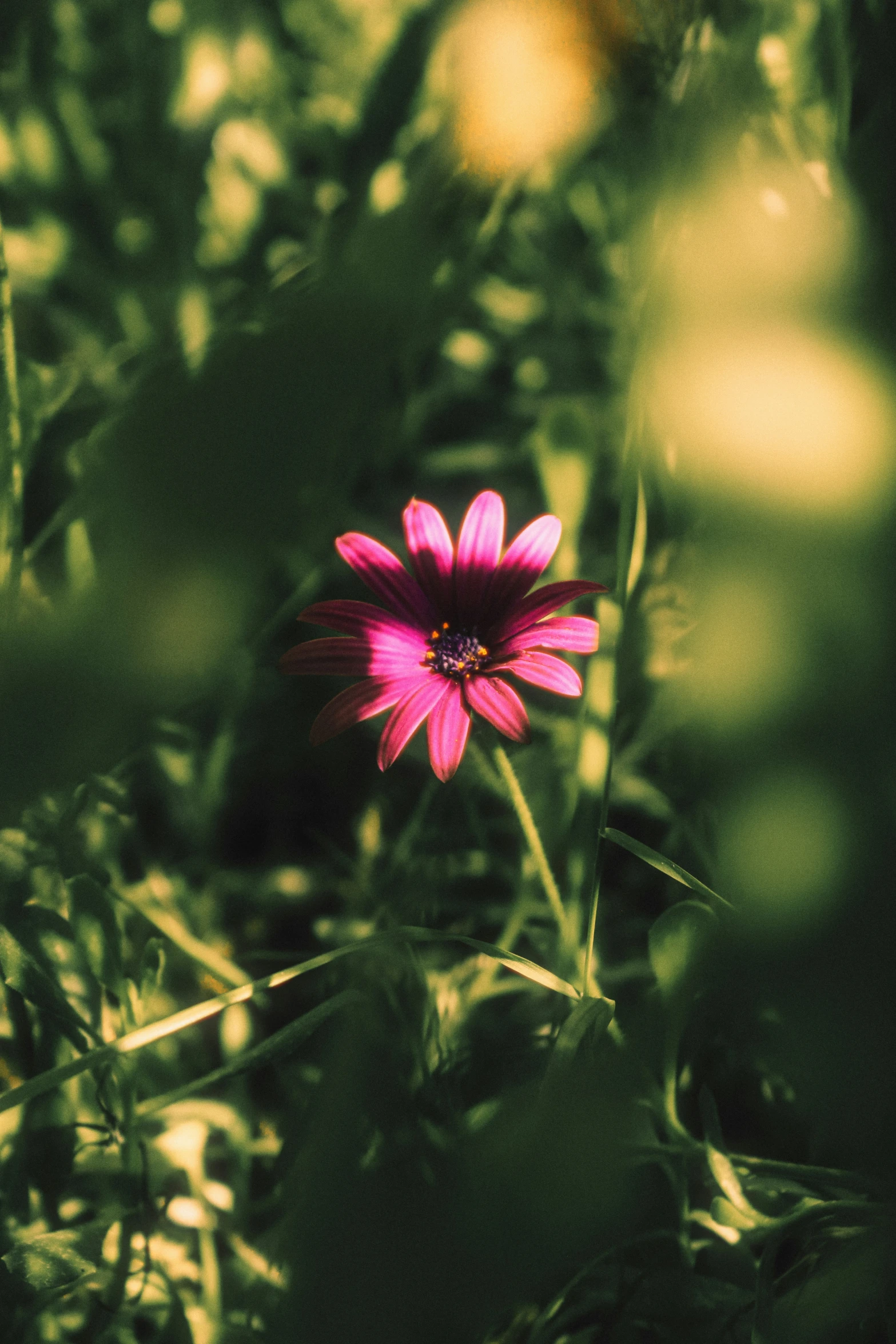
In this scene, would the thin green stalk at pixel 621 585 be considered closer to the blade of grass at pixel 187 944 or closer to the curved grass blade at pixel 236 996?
the curved grass blade at pixel 236 996

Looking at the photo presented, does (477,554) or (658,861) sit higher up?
(477,554)

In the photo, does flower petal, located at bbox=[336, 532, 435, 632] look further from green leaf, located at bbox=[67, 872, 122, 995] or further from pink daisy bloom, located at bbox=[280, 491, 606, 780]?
green leaf, located at bbox=[67, 872, 122, 995]

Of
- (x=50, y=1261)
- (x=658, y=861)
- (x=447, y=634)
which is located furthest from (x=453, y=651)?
(x=50, y=1261)

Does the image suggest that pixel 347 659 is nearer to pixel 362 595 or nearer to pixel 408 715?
pixel 408 715

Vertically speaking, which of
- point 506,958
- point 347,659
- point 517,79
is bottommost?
point 506,958

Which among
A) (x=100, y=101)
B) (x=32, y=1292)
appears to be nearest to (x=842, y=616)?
(x=32, y=1292)

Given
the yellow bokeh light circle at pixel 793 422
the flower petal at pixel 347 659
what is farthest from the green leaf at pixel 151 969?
the yellow bokeh light circle at pixel 793 422

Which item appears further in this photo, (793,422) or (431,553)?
(431,553)
